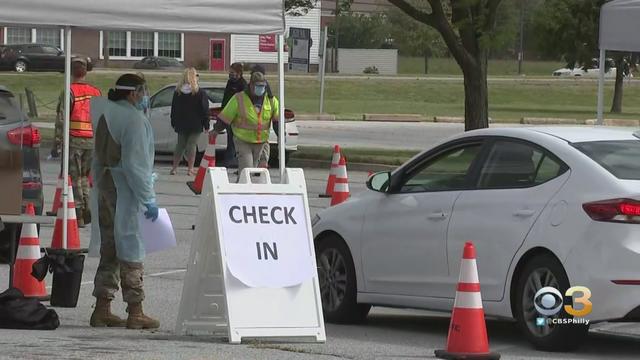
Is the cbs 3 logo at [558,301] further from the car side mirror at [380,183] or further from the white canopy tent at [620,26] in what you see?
the white canopy tent at [620,26]

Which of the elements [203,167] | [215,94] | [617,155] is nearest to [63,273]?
[617,155]

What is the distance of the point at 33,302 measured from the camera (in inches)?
387

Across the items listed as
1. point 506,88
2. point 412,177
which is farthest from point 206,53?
point 412,177

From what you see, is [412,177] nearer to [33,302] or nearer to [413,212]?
[413,212]

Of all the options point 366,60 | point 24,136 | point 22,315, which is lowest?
point 366,60

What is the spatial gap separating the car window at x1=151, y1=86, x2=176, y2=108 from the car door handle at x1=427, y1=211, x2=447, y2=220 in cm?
1750

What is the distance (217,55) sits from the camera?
8844 cm

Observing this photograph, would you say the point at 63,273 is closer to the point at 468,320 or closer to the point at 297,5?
the point at 468,320

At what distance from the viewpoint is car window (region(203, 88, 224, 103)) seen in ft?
87.7

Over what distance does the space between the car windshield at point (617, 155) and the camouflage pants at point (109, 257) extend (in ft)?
10.7

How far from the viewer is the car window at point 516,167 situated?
942 centimetres

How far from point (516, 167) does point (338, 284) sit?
1.88 meters

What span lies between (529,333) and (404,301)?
1.25 m

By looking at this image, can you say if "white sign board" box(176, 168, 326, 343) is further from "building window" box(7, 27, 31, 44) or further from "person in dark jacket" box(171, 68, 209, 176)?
"building window" box(7, 27, 31, 44)
